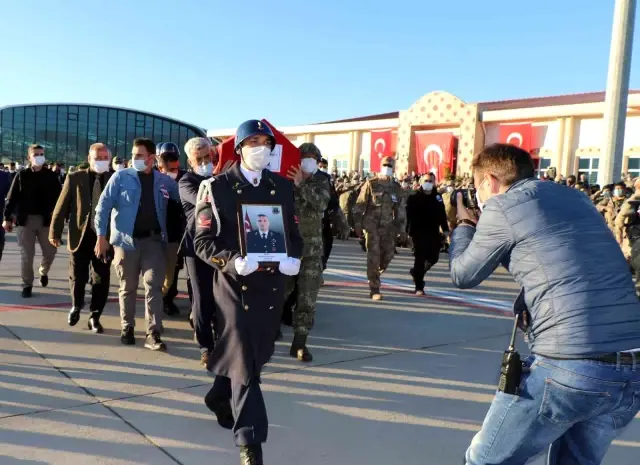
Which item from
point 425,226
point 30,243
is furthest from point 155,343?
point 425,226

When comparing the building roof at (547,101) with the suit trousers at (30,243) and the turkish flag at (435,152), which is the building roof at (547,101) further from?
the suit trousers at (30,243)

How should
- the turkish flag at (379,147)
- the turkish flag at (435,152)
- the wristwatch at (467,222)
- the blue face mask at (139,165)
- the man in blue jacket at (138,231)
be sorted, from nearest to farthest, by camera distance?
the wristwatch at (467,222) → the man in blue jacket at (138,231) → the blue face mask at (139,165) → the turkish flag at (435,152) → the turkish flag at (379,147)

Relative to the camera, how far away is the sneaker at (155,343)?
487 cm

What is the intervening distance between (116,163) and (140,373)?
17.3 ft

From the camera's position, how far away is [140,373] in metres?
4.31

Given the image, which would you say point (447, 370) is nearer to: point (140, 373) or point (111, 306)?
point (140, 373)

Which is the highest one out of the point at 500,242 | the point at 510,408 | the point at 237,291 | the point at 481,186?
the point at 481,186

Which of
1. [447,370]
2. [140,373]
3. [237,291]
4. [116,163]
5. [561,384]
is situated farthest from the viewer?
[116,163]

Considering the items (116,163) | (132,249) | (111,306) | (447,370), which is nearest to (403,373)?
(447,370)

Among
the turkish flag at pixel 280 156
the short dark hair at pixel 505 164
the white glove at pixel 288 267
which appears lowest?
the white glove at pixel 288 267

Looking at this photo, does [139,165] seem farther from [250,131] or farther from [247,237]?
[247,237]

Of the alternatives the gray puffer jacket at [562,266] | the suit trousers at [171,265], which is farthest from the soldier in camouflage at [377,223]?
the gray puffer jacket at [562,266]

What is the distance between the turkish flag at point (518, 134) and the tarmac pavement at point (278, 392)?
58.5ft

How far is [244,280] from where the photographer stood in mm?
2910
